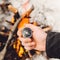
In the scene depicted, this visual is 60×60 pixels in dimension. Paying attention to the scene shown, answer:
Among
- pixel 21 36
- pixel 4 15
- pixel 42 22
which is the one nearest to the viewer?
pixel 21 36

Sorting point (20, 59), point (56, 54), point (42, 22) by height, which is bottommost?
point (20, 59)

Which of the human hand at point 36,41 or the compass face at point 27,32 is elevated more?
the compass face at point 27,32

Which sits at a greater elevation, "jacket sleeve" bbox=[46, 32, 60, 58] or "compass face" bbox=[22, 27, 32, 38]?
"compass face" bbox=[22, 27, 32, 38]

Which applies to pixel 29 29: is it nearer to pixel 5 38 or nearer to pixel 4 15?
pixel 5 38

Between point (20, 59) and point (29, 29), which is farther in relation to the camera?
point (20, 59)

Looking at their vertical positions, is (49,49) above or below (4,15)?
below

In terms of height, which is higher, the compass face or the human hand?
the compass face

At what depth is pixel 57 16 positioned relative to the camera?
1.79 meters

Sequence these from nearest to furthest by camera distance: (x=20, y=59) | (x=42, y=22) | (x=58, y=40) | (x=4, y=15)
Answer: (x=58, y=40) < (x=20, y=59) < (x=42, y=22) < (x=4, y=15)

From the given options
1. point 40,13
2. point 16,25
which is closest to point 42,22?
point 40,13

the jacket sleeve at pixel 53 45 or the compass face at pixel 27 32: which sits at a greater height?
the compass face at pixel 27 32

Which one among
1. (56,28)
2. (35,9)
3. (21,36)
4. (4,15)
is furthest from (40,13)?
(21,36)

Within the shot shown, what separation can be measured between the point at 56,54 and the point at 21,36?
0.23 meters

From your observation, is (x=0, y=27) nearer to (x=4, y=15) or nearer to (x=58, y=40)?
(x=4, y=15)
